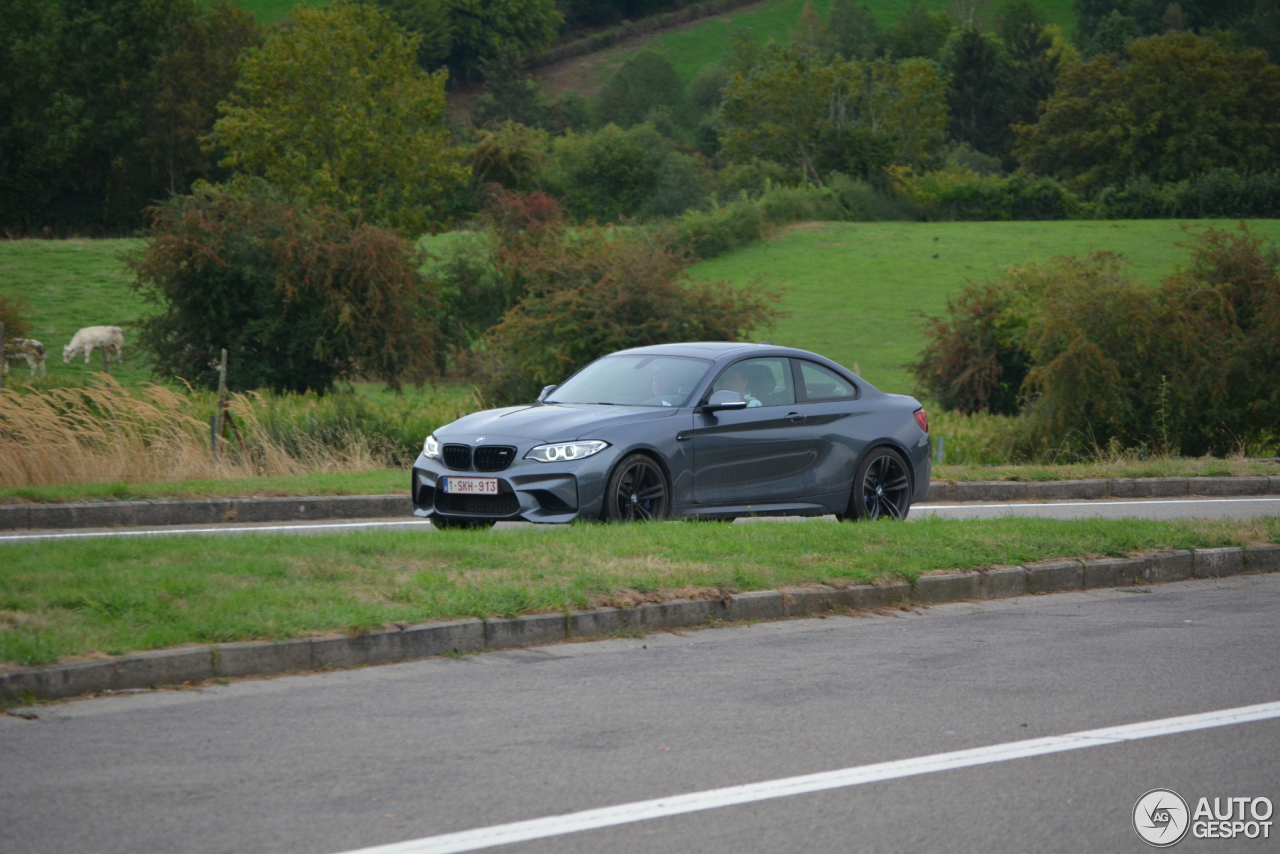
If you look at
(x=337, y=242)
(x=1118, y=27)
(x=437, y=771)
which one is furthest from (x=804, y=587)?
(x=1118, y=27)

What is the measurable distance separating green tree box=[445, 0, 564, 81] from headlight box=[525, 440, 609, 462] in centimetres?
11486

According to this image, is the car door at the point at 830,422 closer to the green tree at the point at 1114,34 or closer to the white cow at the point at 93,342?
the white cow at the point at 93,342

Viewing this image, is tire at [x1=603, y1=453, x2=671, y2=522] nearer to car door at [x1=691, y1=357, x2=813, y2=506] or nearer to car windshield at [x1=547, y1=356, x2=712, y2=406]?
car door at [x1=691, y1=357, x2=813, y2=506]

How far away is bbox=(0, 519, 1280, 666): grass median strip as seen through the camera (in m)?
7.12

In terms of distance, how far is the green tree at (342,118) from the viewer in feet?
209

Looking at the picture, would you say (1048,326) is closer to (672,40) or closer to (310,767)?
(310,767)

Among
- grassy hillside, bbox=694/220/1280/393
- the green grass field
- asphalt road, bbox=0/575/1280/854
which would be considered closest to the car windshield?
asphalt road, bbox=0/575/1280/854

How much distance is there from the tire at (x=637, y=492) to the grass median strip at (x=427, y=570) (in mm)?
448

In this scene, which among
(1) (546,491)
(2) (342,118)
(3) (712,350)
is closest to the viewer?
(1) (546,491)

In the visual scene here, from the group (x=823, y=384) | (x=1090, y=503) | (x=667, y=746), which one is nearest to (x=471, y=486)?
(x=823, y=384)

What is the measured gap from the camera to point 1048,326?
23172 mm

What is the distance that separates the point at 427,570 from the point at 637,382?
12.2 ft

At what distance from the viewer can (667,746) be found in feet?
18.6

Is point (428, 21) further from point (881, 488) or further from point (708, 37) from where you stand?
point (881, 488)
